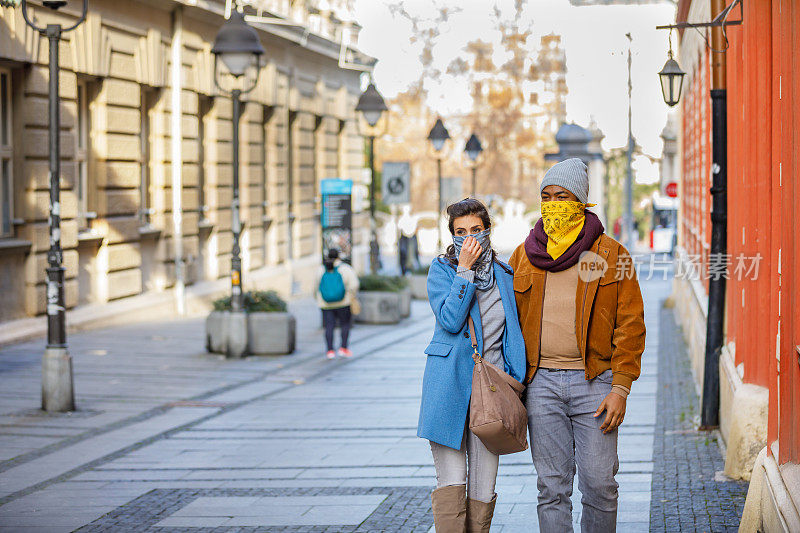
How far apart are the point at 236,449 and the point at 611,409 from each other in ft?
17.9

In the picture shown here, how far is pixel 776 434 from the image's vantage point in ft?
20.7

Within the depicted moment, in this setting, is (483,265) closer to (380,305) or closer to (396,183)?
(380,305)

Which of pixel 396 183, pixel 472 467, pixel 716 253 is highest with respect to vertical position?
pixel 396 183

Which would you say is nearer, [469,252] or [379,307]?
[469,252]

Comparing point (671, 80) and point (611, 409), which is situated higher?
point (671, 80)

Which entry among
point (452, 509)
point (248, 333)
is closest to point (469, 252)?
point (452, 509)

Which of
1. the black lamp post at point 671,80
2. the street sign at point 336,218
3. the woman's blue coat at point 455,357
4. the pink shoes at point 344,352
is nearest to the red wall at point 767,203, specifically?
the woman's blue coat at point 455,357

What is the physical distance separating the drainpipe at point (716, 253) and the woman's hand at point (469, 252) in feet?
16.6

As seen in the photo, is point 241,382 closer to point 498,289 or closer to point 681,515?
point 681,515

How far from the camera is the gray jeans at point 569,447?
490 cm

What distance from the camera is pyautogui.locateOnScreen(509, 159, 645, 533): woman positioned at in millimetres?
4871

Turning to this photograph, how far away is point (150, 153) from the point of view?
21781 millimetres

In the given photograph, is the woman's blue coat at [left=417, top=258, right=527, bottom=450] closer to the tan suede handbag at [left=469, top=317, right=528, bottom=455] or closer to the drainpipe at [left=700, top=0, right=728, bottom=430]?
the tan suede handbag at [left=469, top=317, right=528, bottom=455]

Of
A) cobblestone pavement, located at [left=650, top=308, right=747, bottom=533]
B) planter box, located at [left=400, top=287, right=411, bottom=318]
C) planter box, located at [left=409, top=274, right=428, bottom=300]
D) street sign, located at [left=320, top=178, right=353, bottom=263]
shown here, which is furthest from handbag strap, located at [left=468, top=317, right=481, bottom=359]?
planter box, located at [left=409, top=274, right=428, bottom=300]
